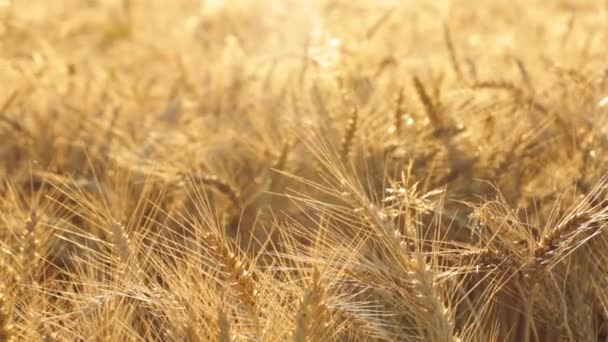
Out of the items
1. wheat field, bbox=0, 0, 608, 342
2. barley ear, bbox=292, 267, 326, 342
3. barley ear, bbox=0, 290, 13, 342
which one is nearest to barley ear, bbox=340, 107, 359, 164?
wheat field, bbox=0, 0, 608, 342

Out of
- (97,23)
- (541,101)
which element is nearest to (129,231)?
(541,101)

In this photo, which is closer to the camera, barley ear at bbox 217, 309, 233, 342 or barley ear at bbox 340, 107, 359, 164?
barley ear at bbox 217, 309, 233, 342

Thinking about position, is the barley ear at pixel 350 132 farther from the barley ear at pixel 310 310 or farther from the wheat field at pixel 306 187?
the barley ear at pixel 310 310

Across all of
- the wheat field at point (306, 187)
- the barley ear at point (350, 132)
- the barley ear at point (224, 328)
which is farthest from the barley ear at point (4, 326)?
the barley ear at point (350, 132)

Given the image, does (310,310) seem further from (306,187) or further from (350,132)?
(306,187)

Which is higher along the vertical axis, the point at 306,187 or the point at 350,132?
the point at 350,132

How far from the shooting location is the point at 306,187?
1.63m

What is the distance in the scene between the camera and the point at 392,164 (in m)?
1.55

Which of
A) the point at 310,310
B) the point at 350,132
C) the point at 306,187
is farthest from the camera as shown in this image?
the point at 306,187

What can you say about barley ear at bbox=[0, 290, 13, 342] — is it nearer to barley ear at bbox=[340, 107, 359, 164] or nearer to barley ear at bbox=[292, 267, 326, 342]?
barley ear at bbox=[292, 267, 326, 342]

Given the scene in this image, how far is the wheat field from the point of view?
108 centimetres

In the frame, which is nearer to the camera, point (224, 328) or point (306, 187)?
point (224, 328)

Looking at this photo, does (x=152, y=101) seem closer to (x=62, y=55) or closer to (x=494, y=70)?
(x=62, y=55)

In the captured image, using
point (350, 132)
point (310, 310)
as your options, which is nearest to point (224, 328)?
point (310, 310)
